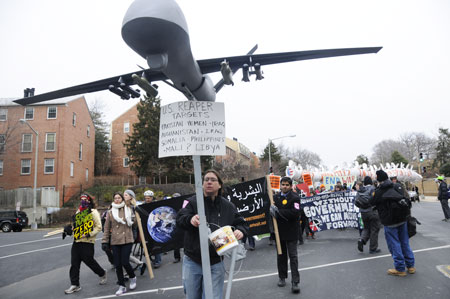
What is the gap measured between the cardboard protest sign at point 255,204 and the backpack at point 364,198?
2.28m

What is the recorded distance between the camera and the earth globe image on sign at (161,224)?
6.58m

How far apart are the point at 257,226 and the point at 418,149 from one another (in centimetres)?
7883

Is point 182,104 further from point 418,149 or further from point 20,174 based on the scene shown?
point 418,149

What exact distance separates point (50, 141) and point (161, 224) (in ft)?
98.6

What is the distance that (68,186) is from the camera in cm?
3158

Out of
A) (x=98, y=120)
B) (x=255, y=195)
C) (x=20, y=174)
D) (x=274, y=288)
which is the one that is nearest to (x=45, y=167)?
(x=20, y=174)

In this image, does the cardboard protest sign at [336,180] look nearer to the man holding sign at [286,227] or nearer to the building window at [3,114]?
the man holding sign at [286,227]

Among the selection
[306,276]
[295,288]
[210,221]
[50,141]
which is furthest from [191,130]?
[50,141]

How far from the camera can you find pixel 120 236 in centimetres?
555

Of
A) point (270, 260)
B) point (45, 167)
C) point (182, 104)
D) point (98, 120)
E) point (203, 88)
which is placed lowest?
point (270, 260)

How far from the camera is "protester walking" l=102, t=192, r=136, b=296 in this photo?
5.49 metres

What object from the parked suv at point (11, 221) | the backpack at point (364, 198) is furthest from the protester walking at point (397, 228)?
the parked suv at point (11, 221)

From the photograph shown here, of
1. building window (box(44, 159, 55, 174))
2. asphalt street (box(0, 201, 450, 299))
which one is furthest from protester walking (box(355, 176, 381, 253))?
building window (box(44, 159, 55, 174))

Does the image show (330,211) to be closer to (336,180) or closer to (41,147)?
(336,180)
